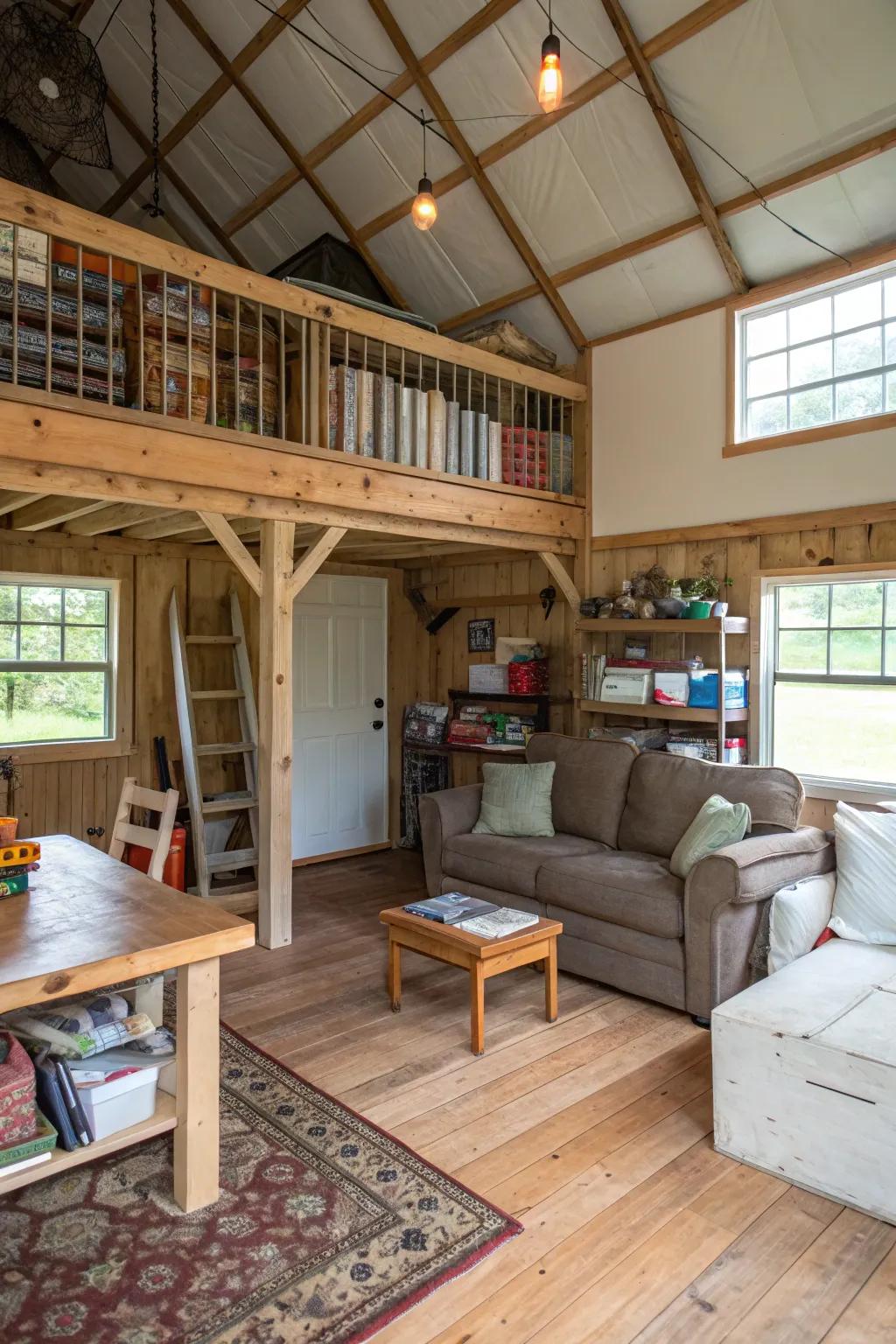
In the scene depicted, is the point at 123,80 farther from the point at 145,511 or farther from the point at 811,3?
the point at 811,3

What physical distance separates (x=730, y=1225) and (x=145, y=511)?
375cm

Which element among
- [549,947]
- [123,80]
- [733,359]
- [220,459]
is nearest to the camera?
[549,947]

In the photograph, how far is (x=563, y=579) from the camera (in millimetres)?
5492

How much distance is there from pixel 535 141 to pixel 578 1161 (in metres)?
4.72

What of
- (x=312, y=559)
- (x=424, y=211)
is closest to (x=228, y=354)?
(x=312, y=559)

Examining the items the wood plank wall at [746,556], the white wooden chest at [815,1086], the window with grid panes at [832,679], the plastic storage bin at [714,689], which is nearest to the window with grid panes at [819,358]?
the wood plank wall at [746,556]

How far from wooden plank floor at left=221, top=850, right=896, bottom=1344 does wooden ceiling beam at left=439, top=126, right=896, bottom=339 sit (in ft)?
12.6

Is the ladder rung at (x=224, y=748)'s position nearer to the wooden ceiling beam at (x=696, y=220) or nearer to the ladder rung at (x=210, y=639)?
the ladder rung at (x=210, y=639)

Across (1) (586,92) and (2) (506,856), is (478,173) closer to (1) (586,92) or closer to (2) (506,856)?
(1) (586,92)

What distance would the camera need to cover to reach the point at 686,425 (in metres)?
4.96

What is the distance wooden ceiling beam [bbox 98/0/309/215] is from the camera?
463 cm

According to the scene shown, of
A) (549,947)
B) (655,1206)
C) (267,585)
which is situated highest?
(267,585)

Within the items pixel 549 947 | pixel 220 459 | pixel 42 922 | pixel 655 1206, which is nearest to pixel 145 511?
pixel 220 459

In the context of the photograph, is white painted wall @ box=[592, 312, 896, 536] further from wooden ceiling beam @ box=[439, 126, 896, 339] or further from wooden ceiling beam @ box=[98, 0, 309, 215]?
wooden ceiling beam @ box=[98, 0, 309, 215]
